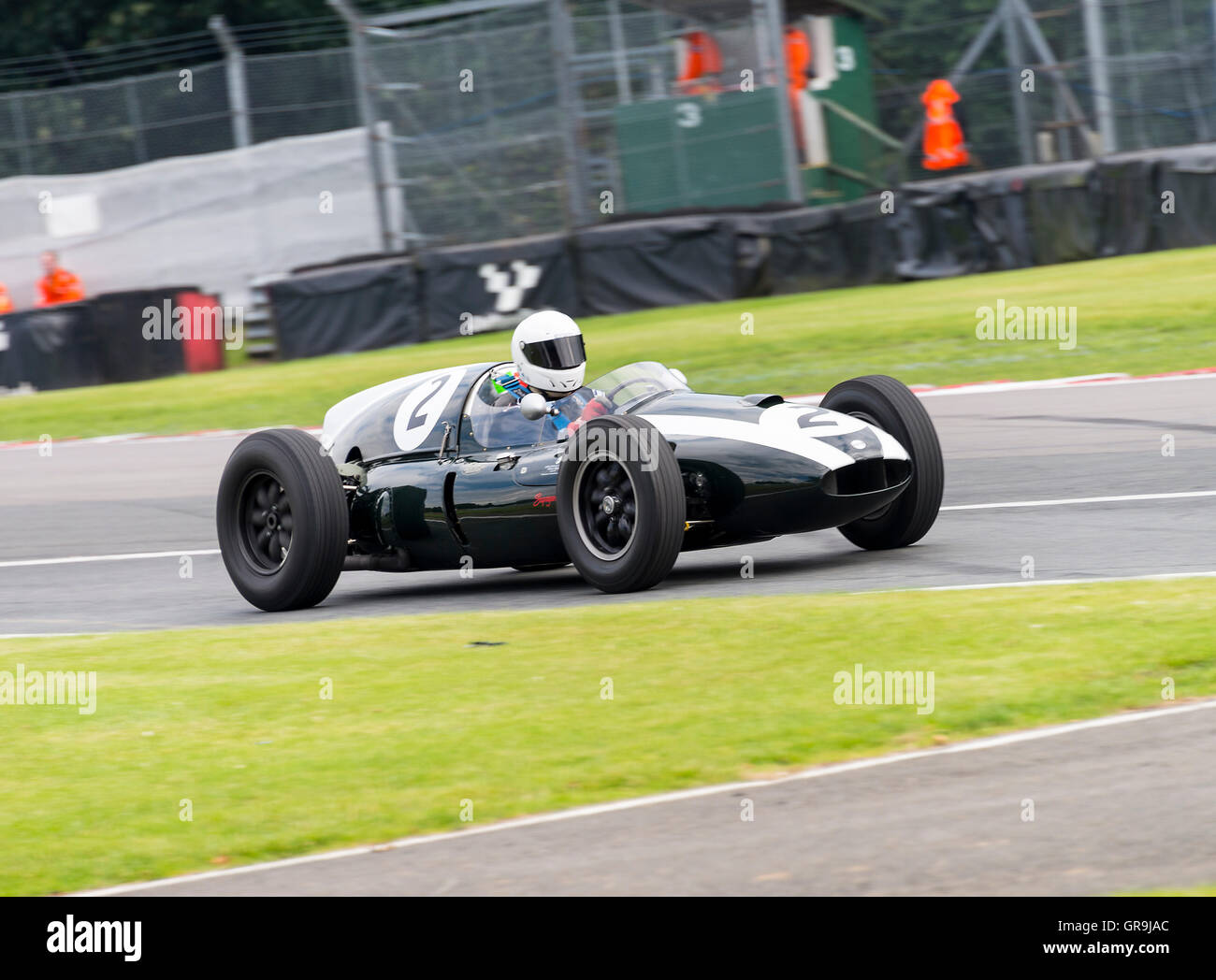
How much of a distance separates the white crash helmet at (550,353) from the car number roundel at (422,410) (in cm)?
55

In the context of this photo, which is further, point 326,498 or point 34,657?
point 326,498

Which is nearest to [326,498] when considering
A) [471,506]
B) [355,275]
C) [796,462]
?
[471,506]

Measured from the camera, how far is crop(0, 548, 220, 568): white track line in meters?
11.8

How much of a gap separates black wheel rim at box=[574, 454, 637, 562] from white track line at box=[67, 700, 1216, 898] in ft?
9.34

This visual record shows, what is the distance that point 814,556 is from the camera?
9.58m

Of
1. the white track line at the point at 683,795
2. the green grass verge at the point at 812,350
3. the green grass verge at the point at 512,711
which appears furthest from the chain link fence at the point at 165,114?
the white track line at the point at 683,795

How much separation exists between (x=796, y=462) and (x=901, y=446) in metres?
0.77

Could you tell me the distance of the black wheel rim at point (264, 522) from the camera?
9531mm

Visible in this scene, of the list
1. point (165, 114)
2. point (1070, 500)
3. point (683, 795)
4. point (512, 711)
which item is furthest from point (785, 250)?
point (683, 795)

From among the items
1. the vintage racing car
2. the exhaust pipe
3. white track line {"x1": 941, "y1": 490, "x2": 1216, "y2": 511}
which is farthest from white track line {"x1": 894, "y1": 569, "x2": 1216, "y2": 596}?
the exhaust pipe

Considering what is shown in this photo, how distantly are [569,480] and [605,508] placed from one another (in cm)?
23

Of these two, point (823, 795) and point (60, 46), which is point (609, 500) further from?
point (60, 46)

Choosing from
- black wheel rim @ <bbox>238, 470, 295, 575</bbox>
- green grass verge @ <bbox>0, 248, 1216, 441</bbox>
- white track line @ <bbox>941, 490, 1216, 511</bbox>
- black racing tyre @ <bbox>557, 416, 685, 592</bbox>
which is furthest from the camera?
green grass verge @ <bbox>0, 248, 1216, 441</bbox>

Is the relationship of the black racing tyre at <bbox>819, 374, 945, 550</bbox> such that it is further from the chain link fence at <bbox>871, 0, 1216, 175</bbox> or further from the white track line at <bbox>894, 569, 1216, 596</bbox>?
the chain link fence at <bbox>871, 0, 1216, 175</bbox>
